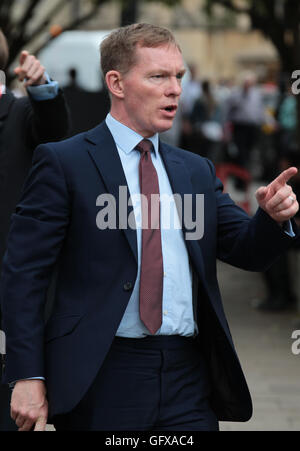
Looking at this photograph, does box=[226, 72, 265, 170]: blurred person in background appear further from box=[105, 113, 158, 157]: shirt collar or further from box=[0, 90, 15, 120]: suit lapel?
box=[105, 113, 158, 157]: shirt collar

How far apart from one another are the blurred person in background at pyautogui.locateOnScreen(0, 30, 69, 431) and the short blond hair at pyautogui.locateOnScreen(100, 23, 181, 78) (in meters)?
0.89

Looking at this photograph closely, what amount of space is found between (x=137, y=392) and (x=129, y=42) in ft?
3.68

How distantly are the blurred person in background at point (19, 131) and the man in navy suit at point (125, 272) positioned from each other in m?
0.89

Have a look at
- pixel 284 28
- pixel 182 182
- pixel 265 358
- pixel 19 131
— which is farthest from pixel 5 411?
pixel 284 28

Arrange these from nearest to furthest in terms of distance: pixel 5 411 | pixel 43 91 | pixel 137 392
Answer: pixel 137 392
pixel 43 91
pixel 5 411

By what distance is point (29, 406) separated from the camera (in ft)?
9.71

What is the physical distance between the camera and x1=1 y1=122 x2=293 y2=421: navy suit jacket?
301 cm

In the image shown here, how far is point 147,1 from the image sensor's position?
13461mm

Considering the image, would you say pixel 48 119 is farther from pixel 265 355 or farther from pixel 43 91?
pixel 265 355

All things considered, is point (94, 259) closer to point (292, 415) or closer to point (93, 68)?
point (292, 415)

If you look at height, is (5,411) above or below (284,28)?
below

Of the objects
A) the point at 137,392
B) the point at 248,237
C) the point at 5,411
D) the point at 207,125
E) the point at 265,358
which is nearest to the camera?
the point at 137,392
